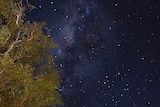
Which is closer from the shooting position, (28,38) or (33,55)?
(28,38)

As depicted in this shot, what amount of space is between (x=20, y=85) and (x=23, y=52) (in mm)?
617

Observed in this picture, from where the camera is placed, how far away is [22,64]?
5.79 metres

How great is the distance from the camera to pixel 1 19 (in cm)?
588

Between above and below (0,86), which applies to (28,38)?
above

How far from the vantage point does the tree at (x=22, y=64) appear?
202 inches

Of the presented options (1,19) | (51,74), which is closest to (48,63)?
(51,74)

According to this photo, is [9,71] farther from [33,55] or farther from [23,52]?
[33,55]

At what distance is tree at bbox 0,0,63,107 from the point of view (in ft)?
16.8

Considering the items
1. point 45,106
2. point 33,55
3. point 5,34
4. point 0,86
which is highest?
point 5,34

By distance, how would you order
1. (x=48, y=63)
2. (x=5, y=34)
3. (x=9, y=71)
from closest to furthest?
(x=9, y=71), (x=5, y=34), (x=48, y=63)

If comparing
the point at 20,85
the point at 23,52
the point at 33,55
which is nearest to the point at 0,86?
the point at 20,85

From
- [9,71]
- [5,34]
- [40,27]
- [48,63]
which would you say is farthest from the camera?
[48,63]

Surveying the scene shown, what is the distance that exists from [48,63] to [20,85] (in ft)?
4.04

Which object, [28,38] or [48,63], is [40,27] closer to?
[28,38]
